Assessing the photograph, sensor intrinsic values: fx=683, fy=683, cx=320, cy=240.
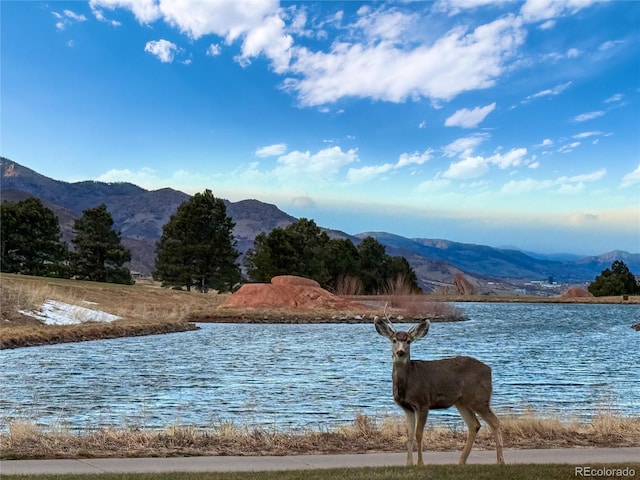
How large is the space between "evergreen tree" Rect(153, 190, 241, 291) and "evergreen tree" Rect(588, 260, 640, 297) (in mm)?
65826

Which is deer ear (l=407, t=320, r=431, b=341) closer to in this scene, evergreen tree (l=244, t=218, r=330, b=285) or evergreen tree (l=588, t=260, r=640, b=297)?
evergreen tree (l=244, t=218, r=330, b=285)

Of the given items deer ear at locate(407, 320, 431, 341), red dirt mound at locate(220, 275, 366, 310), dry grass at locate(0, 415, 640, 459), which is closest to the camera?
deer ear at locate(407, 320, 431, 341)

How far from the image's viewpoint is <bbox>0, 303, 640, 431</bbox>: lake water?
57.1 ft

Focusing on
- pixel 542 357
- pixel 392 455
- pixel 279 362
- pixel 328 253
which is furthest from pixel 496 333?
pixel 328 253

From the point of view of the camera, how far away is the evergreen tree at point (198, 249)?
88.5 meters

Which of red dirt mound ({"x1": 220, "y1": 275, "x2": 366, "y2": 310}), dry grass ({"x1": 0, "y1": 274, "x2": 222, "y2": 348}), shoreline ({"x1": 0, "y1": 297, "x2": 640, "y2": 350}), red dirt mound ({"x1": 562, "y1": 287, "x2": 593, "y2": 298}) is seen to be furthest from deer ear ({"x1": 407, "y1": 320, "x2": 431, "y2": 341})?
red dirt mound ({"x1": 562, "y1": 287, "x2": 593, "y2": 298})

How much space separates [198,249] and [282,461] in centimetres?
7938

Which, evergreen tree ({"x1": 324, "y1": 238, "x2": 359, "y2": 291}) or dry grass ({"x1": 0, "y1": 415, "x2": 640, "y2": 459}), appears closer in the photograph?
dry grass ({"x1": 0, "y1": 415, "x2": 640, "y2": 459})

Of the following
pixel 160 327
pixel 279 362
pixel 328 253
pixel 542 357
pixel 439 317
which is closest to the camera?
pixel 279 362

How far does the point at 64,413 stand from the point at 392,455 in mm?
10222

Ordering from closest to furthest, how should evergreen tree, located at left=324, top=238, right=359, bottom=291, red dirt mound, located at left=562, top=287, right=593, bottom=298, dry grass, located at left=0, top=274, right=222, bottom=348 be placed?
dry grass, located at left=0, top=274, right=222, bottom=348, evergreen tree, located at left=324, top=238, right=359, bottom=291, red dirt mound, located at left=562, top=287, right=593, bottom=298

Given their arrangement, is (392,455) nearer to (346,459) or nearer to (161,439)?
(346,459)

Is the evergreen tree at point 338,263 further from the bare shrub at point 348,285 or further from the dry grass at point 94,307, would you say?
the dry grass at point 94,307

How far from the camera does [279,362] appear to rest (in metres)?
31.2
